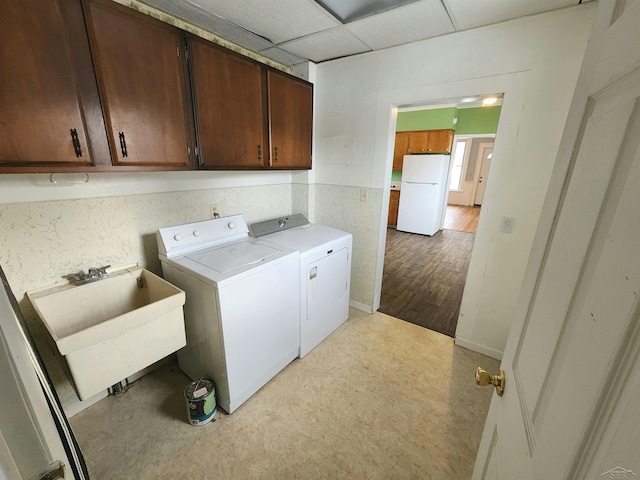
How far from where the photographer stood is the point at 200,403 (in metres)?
1.54

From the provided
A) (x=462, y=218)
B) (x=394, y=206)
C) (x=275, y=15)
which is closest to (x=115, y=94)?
(x=275, y=15)

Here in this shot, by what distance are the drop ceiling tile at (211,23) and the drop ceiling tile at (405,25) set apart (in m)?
0.74

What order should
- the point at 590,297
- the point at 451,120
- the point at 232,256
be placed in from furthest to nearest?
the point at 451,120, the point at 232,256, the point at 590,297

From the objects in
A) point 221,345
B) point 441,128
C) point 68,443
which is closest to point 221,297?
point 221,345

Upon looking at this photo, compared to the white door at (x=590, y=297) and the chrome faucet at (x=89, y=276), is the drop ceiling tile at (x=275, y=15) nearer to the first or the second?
the white door at (x=590, y=297)

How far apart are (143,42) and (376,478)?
2528mm

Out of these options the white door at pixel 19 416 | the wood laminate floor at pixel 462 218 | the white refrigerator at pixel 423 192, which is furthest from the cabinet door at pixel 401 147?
the white door at pixel 19 416

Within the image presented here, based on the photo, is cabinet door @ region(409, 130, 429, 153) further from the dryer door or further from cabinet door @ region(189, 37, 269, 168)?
cabinet door @ region(189, 37, 269, 168)

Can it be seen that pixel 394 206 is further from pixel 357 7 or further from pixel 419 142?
pixel 357 7

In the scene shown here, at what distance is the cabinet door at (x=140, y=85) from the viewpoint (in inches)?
48.6

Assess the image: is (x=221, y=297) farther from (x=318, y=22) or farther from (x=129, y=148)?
(x=318, y=22)

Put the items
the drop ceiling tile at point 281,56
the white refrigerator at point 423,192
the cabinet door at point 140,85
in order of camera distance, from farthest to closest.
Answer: the white refrigerator at point 423,192
the drop ceiling tile at point 281,56
the cabinet door at point 140,85

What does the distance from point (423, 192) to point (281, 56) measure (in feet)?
12.7

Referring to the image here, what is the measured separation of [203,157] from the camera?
5.57 ft
